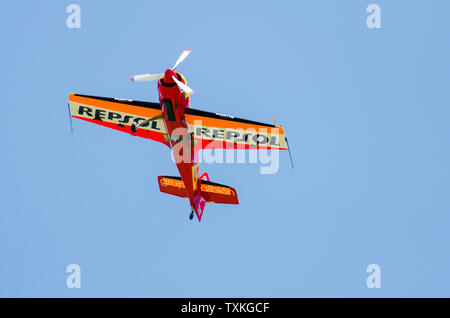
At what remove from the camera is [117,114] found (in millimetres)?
39750

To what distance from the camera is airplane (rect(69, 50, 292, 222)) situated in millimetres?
36344

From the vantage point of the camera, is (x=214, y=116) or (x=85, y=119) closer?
(x=214, y=116)

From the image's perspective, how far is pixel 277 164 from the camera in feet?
129

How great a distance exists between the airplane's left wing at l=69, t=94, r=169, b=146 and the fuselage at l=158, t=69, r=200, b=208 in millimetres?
1577

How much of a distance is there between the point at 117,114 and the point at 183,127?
4645 mm

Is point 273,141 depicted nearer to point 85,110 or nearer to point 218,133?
point 218,133

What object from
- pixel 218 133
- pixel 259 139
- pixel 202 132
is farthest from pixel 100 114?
pixel 259 139

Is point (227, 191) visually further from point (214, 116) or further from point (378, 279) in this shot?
point (378, 279)

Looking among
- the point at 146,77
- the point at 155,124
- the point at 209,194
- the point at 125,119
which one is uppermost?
the point at 146,77

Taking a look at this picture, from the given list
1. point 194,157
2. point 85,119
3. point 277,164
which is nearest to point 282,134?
point 277,164
